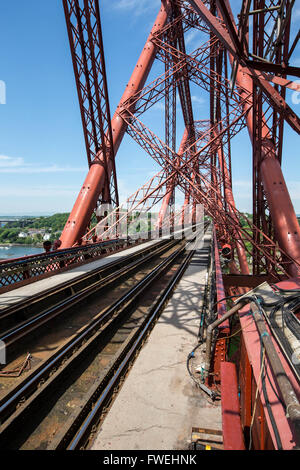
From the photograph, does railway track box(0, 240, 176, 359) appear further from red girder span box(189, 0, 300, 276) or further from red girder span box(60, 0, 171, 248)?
red girder span box(189, 0, 300, 276)

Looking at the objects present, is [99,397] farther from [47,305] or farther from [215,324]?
[47,305]

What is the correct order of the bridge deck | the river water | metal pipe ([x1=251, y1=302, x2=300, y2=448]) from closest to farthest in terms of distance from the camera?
metal pipe ([x1=251, y1=302, x2=300, y2=448]), the bridge deck, the river water

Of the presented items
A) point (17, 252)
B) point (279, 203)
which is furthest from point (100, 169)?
point (17, 252)

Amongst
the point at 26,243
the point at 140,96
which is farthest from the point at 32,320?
the point at 26,243

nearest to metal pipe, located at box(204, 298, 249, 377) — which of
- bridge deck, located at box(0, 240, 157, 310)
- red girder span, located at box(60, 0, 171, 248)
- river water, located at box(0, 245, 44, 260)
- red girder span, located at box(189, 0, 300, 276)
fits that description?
red girder span, located at box(189, 0, 300, 276)

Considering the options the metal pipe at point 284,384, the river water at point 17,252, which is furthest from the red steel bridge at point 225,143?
the river water at point 17,252
